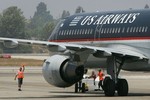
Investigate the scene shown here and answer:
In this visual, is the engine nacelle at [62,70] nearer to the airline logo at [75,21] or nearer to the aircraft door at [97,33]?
the aircraft door at [97,33]

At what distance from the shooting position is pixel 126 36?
4041cm

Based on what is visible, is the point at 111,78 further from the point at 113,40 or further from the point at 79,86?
the point at 79,86

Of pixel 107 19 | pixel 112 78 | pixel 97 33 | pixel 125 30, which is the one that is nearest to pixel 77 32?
pixel 97 33

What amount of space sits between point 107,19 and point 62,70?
15.8 feet

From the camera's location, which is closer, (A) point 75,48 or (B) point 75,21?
(A) point 75,48

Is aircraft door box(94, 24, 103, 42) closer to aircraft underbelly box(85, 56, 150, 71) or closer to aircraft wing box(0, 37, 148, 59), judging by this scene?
aircraft underbelly box(85, 56, 150, 71)

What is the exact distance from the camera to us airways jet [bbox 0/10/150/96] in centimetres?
3903

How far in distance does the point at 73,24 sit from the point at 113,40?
4.39m

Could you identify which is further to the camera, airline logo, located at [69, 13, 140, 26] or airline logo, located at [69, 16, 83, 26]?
airline logo, located at [69, 16, 83, 26]

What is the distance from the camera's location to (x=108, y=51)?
39.0 meters

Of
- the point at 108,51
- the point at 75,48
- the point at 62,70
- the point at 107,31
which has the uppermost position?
the point at 107,31

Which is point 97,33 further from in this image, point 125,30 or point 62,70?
point 62,70

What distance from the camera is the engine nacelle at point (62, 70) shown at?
39219 mm

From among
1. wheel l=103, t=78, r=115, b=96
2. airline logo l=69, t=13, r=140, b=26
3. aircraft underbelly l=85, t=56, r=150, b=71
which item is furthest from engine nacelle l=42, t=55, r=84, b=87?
airline logo l=69, t=13, r=140, b=26
